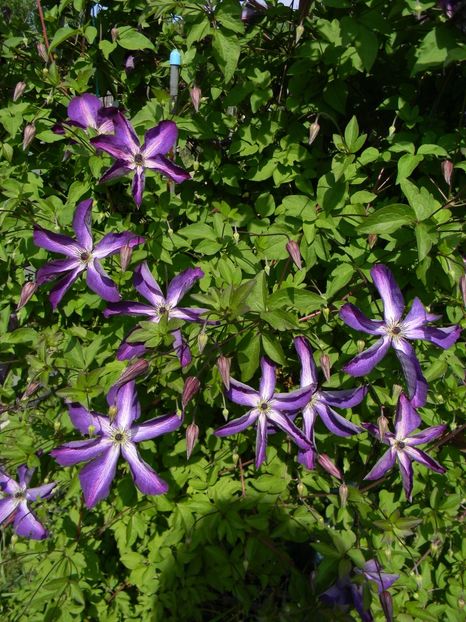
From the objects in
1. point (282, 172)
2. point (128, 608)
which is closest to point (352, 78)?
point (282, 172)

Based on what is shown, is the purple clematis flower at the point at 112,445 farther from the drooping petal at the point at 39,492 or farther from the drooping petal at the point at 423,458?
the drooping petal at the point at 423,458

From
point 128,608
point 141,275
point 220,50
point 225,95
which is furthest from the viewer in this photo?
point 128,608

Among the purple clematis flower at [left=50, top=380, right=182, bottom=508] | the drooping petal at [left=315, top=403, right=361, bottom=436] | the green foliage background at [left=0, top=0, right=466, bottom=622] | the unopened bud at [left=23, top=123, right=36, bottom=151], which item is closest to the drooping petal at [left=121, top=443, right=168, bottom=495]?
the purple clematis flower at [left=50, top=380, right=182, bottom=508]

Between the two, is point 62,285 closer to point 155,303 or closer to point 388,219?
point 155,303

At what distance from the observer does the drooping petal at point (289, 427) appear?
1014 millimetres

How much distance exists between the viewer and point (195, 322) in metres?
1.05

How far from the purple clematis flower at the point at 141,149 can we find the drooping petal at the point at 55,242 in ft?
0.50

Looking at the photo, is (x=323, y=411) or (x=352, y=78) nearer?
(x=323, y=411)

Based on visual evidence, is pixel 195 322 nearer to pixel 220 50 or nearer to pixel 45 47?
pixel 220 50

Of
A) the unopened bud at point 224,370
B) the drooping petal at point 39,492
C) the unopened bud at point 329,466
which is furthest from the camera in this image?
the drooping petal at point 39,492

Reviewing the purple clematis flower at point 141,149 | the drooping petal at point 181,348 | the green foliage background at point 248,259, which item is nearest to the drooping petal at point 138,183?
the purple clematis flower at point 141,149

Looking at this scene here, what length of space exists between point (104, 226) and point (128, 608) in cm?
101

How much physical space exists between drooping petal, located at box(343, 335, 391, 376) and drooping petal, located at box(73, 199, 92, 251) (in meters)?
0.60

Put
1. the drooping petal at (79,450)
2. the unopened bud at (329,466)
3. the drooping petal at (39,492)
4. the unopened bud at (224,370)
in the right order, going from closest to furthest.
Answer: the unopened bud at (224,370)
the drooping petal at (79,450)
the unopened bud at (329,466)
the drooping petal at (39,492)
